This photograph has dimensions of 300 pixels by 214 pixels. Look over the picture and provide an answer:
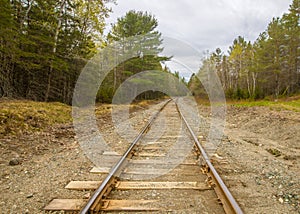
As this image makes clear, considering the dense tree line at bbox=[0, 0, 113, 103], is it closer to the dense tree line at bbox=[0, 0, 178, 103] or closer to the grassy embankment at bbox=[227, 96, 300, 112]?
the dense tree line at bbox=[0, 0, 178, 103]

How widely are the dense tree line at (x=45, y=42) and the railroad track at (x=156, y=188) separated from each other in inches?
368

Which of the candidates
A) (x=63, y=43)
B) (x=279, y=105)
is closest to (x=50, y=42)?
(x=63, y=43)

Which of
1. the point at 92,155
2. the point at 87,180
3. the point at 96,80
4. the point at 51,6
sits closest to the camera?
the point at 87,180

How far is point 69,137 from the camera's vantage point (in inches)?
261

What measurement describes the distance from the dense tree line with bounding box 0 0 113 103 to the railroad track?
934 cm

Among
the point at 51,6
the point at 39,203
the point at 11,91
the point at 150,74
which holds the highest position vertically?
the point at 51,6

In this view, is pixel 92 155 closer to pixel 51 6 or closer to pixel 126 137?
pixel 126 137

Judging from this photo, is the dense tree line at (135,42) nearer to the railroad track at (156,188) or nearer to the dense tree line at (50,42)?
the dense tree line at (50,42)

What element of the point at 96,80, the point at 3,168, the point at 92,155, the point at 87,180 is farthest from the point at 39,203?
the point at 96,80

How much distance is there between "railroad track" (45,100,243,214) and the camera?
246cm

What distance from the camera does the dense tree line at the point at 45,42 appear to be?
11.4 m

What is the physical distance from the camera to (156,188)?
301 cm

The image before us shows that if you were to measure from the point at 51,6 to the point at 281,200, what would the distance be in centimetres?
1666

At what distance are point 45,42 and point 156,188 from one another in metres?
13.0
